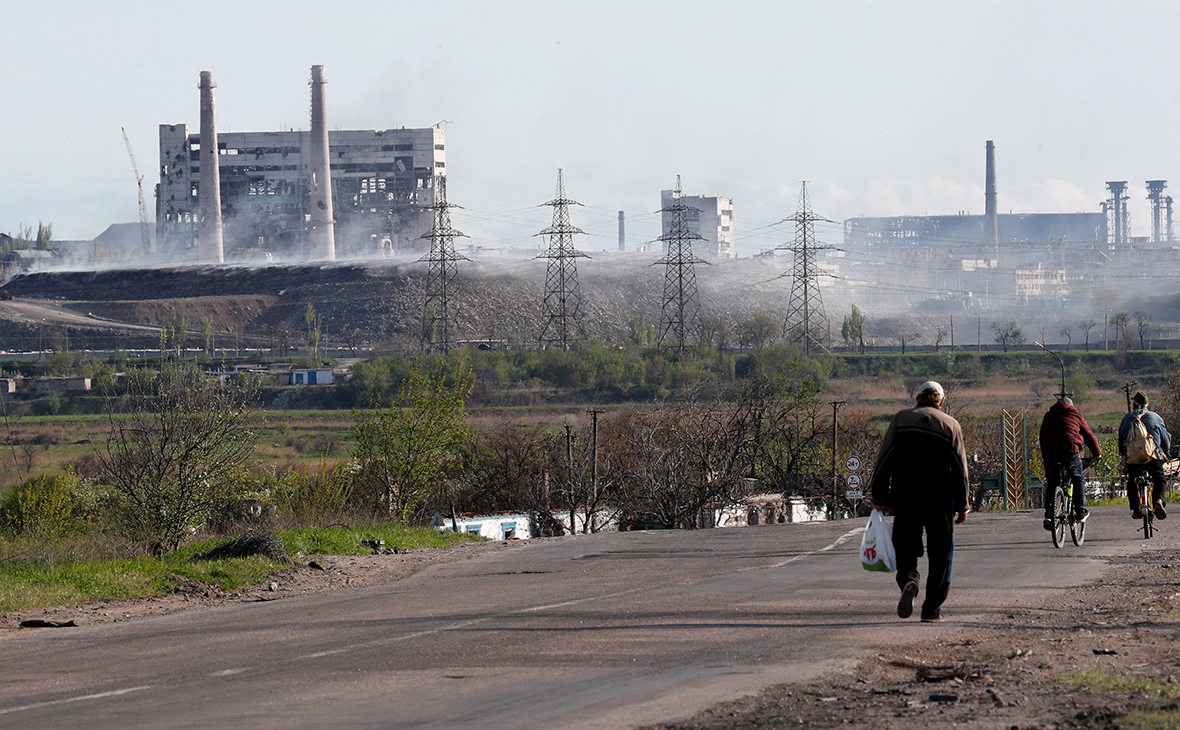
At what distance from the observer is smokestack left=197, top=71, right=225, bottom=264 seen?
14300 centimetres

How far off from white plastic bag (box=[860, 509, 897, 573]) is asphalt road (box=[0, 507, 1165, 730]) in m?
0.47

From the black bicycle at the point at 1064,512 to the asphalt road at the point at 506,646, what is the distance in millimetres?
257

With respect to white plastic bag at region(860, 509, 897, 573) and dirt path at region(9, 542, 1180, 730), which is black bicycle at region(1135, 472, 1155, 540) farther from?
white plastic bag at region(860, 509, 897, 573)

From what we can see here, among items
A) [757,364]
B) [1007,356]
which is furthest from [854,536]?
[1007,356]

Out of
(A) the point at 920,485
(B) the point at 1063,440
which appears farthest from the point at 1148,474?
(A) the point at 920,485

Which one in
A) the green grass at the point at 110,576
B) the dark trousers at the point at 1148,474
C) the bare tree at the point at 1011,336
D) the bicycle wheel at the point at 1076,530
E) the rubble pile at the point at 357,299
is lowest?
the green grass at the point at 110,576

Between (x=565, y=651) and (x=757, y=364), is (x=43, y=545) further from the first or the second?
(x=757, y=364)

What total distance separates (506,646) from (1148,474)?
11.8 meters

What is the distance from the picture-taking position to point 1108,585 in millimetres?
12398

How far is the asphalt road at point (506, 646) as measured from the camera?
7145mm

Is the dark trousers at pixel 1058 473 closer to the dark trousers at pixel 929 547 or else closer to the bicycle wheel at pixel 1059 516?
the bicycle wheel at pixel 1059 516

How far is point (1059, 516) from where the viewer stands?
15883mm

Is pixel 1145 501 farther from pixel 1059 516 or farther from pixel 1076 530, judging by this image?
pixel 1059 516

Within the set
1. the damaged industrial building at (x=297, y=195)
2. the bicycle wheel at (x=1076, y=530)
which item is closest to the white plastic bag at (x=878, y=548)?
the bicycle wheel at (x=1076, y=530)
